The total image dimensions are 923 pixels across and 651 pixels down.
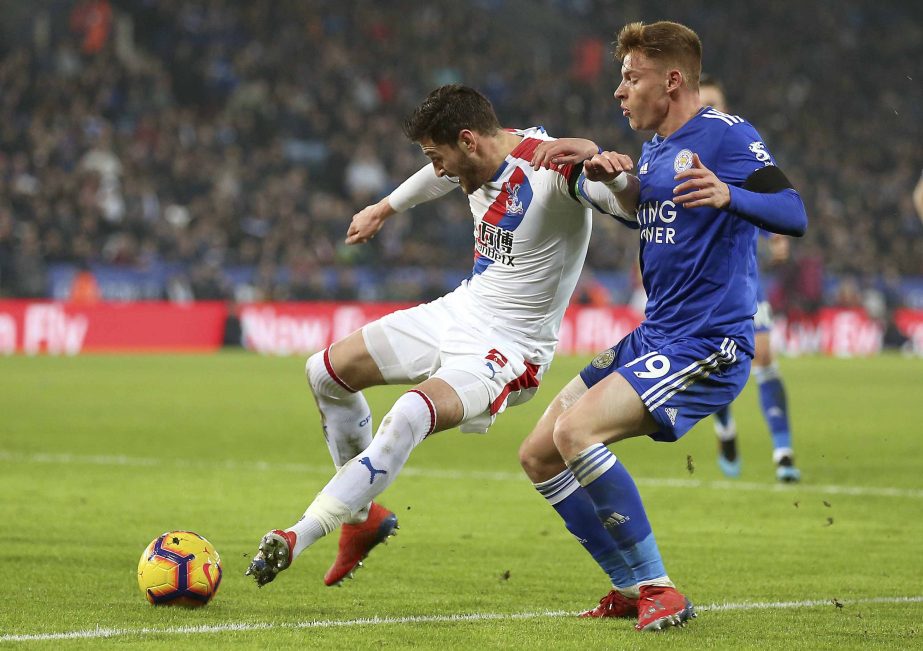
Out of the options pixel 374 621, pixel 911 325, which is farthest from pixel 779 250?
pixel 911 325

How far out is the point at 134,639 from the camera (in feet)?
15.4

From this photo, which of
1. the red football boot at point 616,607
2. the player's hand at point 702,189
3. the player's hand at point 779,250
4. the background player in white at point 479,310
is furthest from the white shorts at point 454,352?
the player's hand at point 779,250

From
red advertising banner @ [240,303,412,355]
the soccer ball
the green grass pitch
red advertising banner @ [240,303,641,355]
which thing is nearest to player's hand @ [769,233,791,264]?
the green grass pitch

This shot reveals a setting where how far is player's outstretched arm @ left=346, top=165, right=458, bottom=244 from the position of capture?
20.7ft

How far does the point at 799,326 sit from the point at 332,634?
2496 cm

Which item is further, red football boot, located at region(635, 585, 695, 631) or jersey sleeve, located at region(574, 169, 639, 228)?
jersey sleeve, located at region(574, 169, 639, 228)

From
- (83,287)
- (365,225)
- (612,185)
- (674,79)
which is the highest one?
(674,79)

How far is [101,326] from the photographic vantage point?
81.4ft

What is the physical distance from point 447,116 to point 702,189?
3.82 feet

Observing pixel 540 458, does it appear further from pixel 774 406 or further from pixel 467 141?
pixel 774 406

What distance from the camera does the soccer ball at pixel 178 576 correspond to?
5340 millimetres

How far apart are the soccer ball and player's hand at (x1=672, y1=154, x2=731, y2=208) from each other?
2147mm

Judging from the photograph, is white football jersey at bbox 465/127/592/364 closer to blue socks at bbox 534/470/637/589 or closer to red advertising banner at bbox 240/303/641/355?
blue socks at bbox 534/470/637/589

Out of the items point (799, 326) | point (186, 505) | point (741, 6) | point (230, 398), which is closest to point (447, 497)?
point (186, 505)
